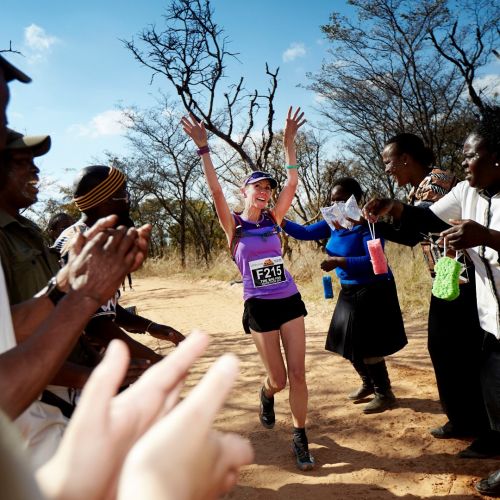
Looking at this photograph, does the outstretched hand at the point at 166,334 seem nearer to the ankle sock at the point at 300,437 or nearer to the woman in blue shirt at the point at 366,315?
the ankle sock at the point at 300,437

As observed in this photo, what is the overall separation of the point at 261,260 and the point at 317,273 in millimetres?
7210

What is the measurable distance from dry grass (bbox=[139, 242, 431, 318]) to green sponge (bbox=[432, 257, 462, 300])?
14.4ft

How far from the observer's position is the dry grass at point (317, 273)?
22.7ft

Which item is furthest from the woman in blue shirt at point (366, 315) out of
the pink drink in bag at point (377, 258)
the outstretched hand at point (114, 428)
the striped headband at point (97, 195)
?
the outstretched hand at point (114, 428)

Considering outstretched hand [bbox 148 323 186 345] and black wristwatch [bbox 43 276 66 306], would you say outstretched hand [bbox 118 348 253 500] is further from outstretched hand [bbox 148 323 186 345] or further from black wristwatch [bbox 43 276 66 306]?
outstretched hand [bbox 148 323 186 345]

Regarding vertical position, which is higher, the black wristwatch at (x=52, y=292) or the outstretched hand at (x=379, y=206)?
the outstretched hand at (x=379, y=206)

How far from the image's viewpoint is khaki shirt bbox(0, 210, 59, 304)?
1628 millimetres

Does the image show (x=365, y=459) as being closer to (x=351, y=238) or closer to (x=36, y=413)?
(x=351, y=238)

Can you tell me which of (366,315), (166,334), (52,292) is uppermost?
(52,292)

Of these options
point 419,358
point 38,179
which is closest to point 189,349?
point 38,179

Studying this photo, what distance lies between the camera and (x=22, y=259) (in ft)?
5.43

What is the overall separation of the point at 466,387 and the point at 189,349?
2827 mm

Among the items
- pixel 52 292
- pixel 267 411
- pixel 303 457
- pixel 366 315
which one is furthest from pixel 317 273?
pixel 52 292

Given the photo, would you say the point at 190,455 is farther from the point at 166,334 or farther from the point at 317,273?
the point at 317,273
